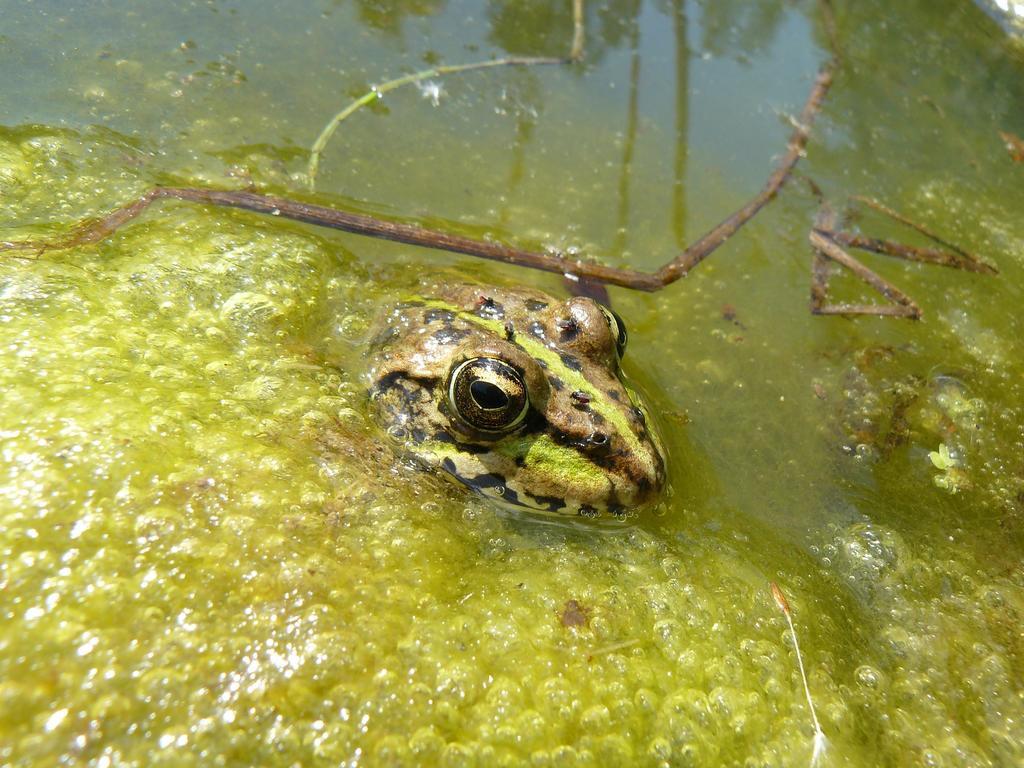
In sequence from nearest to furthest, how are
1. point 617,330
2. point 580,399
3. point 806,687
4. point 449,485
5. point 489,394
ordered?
point 806,687 → point 489,394 → point 580,399 → point 449,485 → point 617,330

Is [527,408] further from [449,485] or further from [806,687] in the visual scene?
[806,687]

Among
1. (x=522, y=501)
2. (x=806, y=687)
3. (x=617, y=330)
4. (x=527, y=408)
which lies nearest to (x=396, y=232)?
(x=617, y=330)

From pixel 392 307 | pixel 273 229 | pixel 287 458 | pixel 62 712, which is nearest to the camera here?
pixel 62 712

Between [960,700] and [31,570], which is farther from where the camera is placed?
[960,700]

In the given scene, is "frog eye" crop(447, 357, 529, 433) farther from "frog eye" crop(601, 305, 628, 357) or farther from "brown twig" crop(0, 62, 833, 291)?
"brown twig" crop(0, 62, 833, 291)

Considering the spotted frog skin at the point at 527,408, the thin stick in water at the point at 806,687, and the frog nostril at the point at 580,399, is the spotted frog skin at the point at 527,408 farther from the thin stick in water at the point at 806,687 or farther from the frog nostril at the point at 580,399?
the thin stick in water at the point at 806,687

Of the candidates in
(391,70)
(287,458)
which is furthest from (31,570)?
(391,70)

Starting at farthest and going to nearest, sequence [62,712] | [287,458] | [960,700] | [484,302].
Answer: [484,302]
[287,458]
[960,700]
[62,712]

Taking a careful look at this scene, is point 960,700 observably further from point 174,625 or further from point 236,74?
point 236,74
